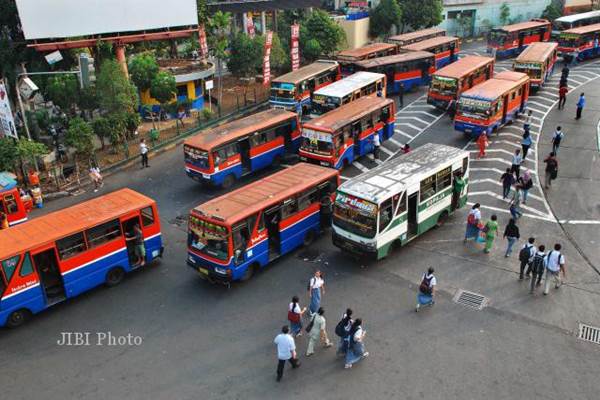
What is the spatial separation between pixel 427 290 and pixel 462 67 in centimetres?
2268

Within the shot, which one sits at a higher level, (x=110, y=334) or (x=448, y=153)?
(x=448, y=153)

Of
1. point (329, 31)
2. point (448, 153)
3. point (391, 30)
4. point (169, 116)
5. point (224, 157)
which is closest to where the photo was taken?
point (448, 153)

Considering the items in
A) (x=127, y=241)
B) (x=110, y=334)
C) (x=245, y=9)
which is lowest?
(x=110, y=334)

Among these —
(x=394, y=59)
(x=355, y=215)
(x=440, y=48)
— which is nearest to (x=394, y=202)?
(x=355, y=215)

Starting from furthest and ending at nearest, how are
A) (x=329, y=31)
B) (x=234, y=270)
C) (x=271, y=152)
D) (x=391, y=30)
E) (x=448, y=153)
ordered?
(x=391, y=30) < (x=329, y=31) < (x=271, y=152) < (x=448, y=153) < (x=234, y=270)

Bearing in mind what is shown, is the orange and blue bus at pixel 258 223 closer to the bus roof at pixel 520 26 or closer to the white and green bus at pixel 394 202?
the white and green bus at pixel 394 202

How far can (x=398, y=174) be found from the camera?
700 inches

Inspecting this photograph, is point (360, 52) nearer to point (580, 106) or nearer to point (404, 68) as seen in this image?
point (404, 68)

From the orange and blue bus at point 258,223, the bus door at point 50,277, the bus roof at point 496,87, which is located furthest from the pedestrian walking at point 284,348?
the bus roof at point 496,87

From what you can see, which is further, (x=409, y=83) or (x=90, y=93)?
(x=409, y=83)

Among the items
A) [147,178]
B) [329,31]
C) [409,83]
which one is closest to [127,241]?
[147,178]

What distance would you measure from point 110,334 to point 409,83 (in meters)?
29.4

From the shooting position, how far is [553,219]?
19922 millimetres

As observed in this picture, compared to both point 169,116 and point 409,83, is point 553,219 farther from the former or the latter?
point 169,116
